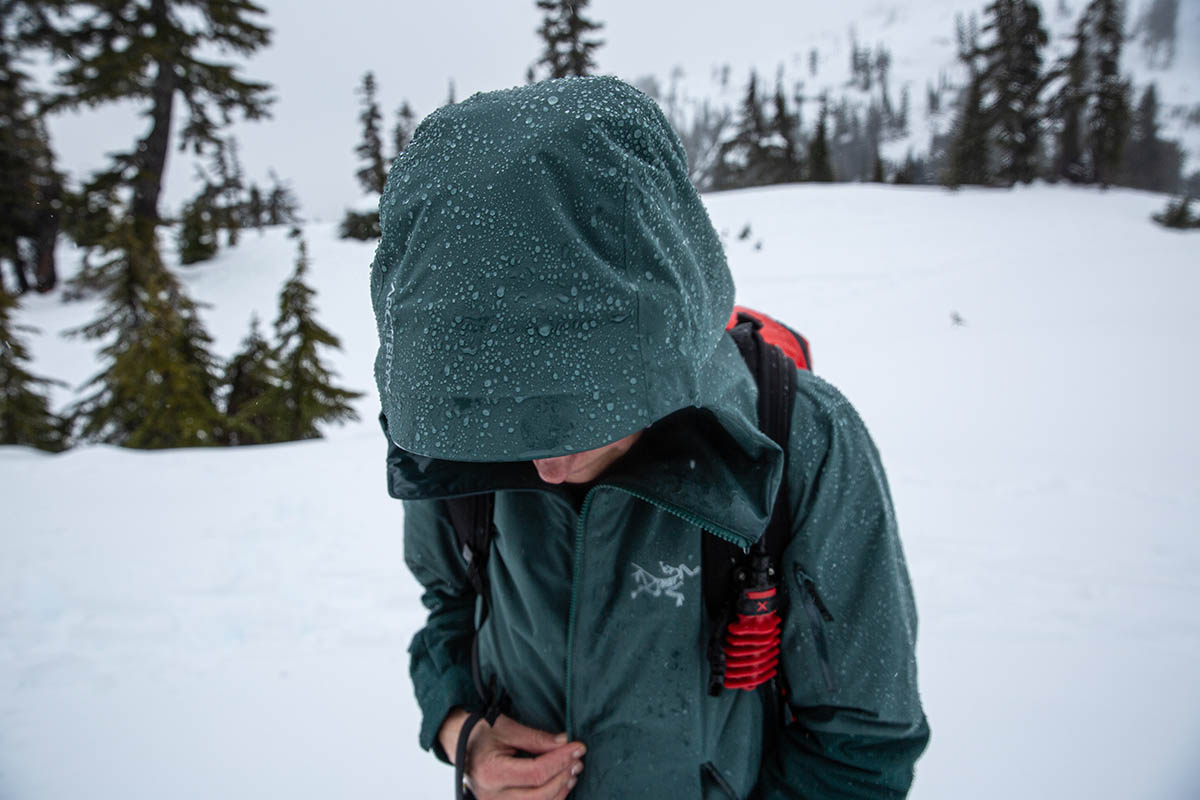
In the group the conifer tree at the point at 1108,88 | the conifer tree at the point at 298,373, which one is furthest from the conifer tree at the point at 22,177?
the conifer tree at the point at 1108,88

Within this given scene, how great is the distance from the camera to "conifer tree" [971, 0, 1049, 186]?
24469 mm

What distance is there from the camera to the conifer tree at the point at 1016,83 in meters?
24.5

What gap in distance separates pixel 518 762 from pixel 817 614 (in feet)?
A: 2.36

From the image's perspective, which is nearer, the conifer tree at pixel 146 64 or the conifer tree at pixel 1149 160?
the conifer tree at pixel 146 64

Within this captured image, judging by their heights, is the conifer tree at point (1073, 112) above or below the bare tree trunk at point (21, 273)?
above

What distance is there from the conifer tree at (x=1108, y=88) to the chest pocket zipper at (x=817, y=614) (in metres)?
33.4

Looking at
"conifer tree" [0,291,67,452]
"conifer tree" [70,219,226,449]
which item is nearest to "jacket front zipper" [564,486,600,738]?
"conifer tree" [70,219,226,449]

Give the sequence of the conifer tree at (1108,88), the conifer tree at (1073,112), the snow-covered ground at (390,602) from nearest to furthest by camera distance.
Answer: the snow-covered ground at (390,602), the conifer tree at (1108,88), the conifer tree at (1073,112)

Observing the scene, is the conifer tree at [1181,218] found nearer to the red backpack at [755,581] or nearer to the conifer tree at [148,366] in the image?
the red backpack at [755,581]

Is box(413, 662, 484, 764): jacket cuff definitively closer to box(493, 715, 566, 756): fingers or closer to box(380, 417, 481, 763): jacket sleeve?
box(380, 417, 481, 763): jacket sleeve

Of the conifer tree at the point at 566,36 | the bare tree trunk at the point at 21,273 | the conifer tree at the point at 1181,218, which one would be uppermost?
the conifer tree at the point at 566,36

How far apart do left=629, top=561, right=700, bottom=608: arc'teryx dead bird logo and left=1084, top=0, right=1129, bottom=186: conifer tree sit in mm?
33497

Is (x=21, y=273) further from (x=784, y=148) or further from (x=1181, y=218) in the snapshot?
(x=1181, y=218)

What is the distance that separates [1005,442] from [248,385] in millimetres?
9643
